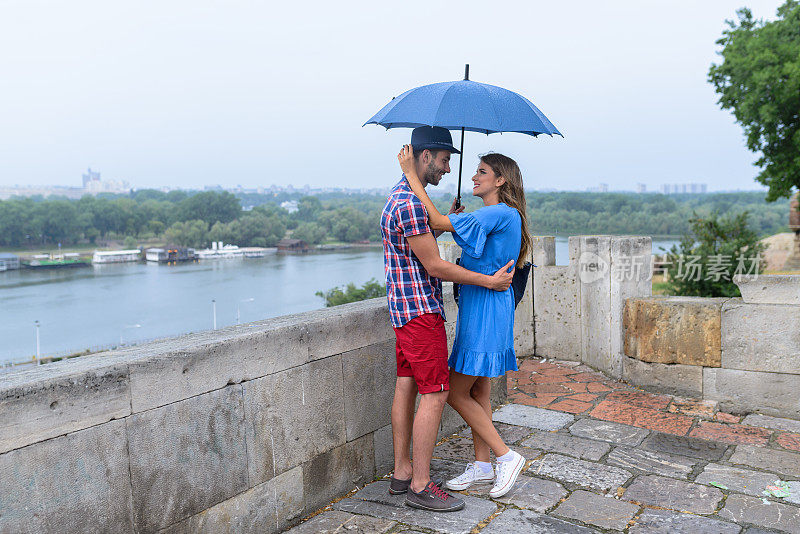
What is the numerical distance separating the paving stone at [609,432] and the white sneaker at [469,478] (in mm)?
943

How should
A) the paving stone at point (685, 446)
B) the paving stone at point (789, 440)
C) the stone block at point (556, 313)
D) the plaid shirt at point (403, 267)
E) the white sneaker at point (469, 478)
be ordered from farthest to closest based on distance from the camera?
the stone block at point (556, 313)
the paving stone at point (789, 440)
the paving stone at point (685, 446)
the white sneaker at point (469, 478)
the plaid shirt at point (403, 267)

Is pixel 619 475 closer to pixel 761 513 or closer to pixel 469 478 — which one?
pixel 761 513

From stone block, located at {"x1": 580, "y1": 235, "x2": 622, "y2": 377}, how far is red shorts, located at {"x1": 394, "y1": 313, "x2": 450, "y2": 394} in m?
2.72

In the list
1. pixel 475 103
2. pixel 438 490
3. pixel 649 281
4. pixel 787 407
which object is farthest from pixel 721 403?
pixel 475 103

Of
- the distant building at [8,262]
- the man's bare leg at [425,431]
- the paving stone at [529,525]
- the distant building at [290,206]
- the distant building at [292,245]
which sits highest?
the distant building at [290,206]

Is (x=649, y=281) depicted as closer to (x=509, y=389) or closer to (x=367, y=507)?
(x=509, y=389)

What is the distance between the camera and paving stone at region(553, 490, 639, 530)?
259cm

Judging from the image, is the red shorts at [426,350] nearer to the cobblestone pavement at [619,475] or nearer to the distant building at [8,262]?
the cobblestone pavement at [619,475]

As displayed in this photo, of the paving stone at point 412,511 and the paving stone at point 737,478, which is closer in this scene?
the paving stone at point 412,511

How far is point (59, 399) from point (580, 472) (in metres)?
2.34

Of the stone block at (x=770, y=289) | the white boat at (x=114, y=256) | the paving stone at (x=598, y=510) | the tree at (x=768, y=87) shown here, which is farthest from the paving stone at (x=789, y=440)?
the white boat at (x=114, y=256)

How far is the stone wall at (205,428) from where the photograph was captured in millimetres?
1806

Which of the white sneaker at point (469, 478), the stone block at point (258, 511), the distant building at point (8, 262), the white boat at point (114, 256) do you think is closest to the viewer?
the stone block at point (258, 511)

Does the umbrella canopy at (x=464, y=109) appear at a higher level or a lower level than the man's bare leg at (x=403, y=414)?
higher
